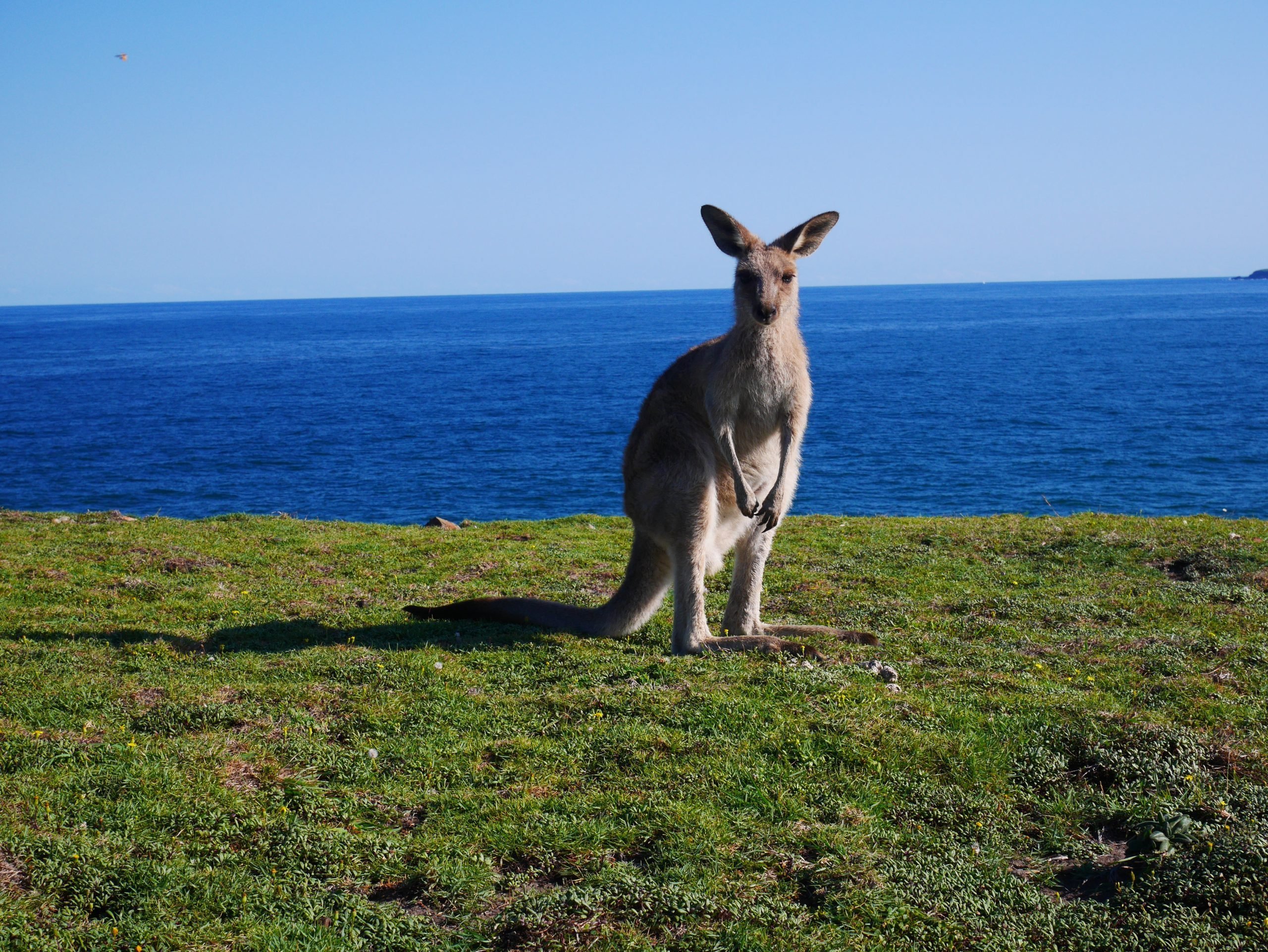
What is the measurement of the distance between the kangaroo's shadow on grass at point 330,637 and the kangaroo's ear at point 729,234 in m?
3.27

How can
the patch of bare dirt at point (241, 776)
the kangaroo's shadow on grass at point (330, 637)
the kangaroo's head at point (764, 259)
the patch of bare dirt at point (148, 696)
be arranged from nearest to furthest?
the patch of bare dirt at point (241, 776)
the patch of bare dirt at point (148, 696)
the kangaroo's head at point (764, 259)
the kangaroo's shadow on grass at point (330, 637)

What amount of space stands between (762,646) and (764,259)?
2.88m

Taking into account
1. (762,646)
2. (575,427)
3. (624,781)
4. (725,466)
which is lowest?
(575,427)

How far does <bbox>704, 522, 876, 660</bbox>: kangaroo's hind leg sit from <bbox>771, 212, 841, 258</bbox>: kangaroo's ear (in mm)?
2076

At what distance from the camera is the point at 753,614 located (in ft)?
25.2

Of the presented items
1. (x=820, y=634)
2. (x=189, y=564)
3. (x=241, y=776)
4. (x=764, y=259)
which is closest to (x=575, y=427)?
(x=189, y=564)

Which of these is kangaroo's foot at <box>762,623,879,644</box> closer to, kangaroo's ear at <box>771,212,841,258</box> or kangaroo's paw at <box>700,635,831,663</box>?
kangaroo's paw at <box>700,635,831,663</box>

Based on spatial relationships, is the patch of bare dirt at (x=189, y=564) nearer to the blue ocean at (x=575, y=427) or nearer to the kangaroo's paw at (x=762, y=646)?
the kangaroo's paw at (x=762, y=646)

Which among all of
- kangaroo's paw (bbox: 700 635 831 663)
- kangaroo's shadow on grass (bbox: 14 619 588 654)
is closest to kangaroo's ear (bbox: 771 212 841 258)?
kangaroo's paw (bbox: 700 635 831 663)

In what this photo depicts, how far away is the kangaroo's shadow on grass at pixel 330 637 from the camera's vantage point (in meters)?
7.72

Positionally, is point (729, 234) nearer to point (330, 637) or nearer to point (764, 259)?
point (764, 259)

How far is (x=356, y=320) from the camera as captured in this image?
190125mm

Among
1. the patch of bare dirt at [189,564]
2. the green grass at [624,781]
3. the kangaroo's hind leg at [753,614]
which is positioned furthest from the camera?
the patch of bare dirt at [189,564]

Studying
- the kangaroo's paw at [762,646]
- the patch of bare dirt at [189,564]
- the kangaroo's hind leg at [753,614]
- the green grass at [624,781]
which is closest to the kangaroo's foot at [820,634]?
the kangaroo's hind leg at [753,614]
